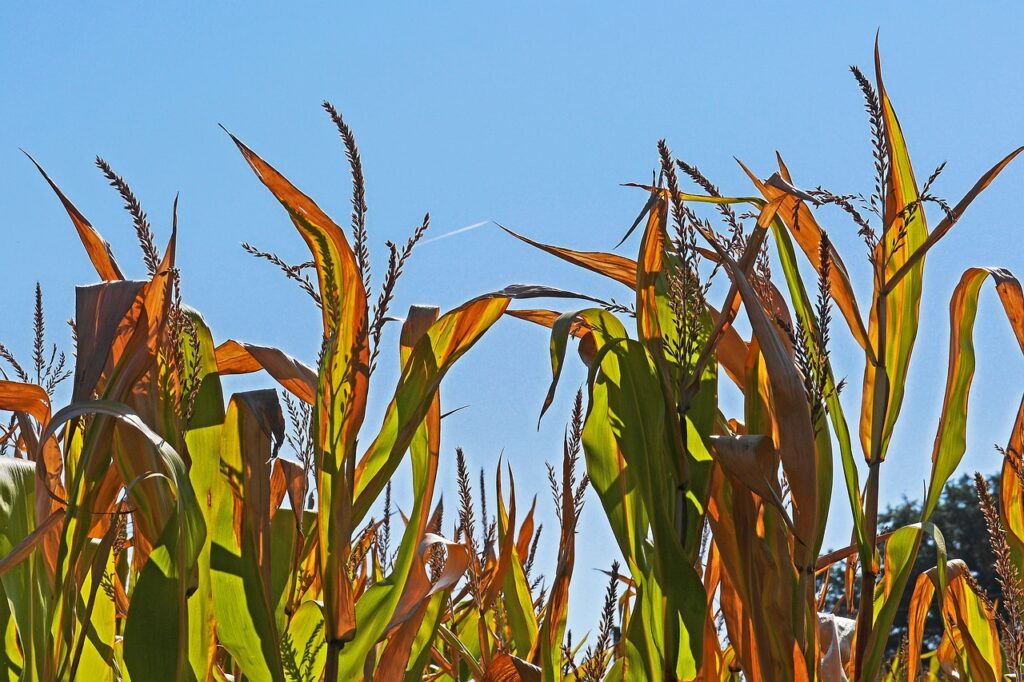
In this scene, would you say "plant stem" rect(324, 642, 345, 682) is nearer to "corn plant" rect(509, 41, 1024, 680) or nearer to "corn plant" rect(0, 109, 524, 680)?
"corn plant" rect(0, 109, 524, 680)

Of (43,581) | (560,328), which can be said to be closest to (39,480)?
(43,581)

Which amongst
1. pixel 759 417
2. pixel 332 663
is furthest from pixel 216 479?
pixel 759 417

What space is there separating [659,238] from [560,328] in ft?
0.55

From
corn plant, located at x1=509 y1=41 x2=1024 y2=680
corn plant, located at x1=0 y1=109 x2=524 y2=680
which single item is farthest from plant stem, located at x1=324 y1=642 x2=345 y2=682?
corn plant, located at x1=509 y1=41 x2=1024 y2=680

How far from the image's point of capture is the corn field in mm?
871

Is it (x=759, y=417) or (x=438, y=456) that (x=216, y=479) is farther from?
(x=759, y=417)

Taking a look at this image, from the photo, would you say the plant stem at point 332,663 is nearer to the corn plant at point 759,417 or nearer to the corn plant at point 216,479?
the corn plant at point 216,479

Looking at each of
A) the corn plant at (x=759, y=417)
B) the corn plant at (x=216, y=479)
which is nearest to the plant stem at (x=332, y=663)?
the corn plant at (x=216, y=479)

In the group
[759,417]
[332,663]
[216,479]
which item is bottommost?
[332,663]

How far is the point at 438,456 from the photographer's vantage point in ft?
3.32

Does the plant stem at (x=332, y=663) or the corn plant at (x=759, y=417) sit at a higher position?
the corn plant at (x=759, y=417)

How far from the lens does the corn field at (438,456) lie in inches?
34.3

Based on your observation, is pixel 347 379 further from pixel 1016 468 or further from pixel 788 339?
pixel 1016 468

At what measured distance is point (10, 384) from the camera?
1.00m
